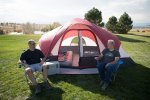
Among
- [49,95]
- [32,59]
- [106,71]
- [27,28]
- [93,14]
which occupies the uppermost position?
[93,14]

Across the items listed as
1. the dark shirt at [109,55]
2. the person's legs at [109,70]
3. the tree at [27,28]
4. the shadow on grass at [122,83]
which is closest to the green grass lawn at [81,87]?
the shadow on grass at [122,83]

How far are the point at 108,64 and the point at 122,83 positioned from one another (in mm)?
887

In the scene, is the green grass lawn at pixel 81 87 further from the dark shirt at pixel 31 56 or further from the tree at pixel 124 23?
the tree at pixel 124 23

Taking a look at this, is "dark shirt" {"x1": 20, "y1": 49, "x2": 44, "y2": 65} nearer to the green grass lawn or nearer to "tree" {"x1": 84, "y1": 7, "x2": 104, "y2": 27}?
the green grass lawn

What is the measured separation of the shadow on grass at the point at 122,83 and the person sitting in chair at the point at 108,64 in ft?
0.76

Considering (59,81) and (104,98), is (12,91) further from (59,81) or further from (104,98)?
(104,98)

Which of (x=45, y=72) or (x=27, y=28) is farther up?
(x=27, y=28)

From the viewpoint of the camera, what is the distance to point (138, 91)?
17.0ft

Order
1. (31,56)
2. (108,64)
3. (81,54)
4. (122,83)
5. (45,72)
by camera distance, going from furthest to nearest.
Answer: (81,54) → (122,83) → (31,56) → (108,64) → (45,72)

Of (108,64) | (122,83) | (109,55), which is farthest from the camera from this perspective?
(122,83)

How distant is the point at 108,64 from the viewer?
17.6 feet

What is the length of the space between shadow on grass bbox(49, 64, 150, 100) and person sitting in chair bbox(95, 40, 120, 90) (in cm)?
23

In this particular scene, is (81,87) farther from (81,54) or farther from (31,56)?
(81,54)

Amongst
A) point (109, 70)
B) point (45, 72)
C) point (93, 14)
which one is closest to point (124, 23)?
point (93, 14)
